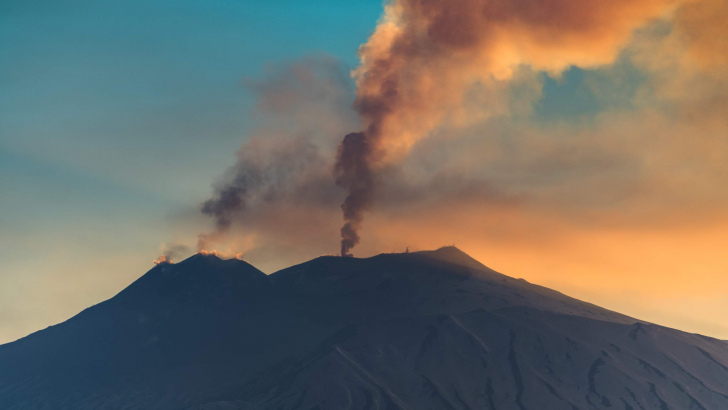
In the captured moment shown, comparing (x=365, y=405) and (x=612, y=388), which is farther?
(x=612, y=388)

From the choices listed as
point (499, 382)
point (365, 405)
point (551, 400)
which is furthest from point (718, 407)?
point (365, 405)

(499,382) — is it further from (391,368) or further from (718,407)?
(718,407)

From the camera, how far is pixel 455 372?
19875 cm

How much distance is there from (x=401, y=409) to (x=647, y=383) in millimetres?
70695

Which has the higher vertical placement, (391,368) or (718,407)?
(391,368)

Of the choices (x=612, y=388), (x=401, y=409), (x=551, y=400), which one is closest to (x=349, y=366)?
(x=401, y=409)

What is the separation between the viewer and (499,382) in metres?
195

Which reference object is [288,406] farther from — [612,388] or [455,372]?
[612,388]

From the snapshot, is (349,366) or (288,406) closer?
(288,406)

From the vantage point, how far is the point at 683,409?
623 feet

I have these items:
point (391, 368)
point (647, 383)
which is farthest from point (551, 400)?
point (391, 368)

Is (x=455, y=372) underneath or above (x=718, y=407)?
above

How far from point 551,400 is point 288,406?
67.5 m

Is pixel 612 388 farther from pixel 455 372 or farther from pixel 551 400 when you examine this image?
pixel 455 372
